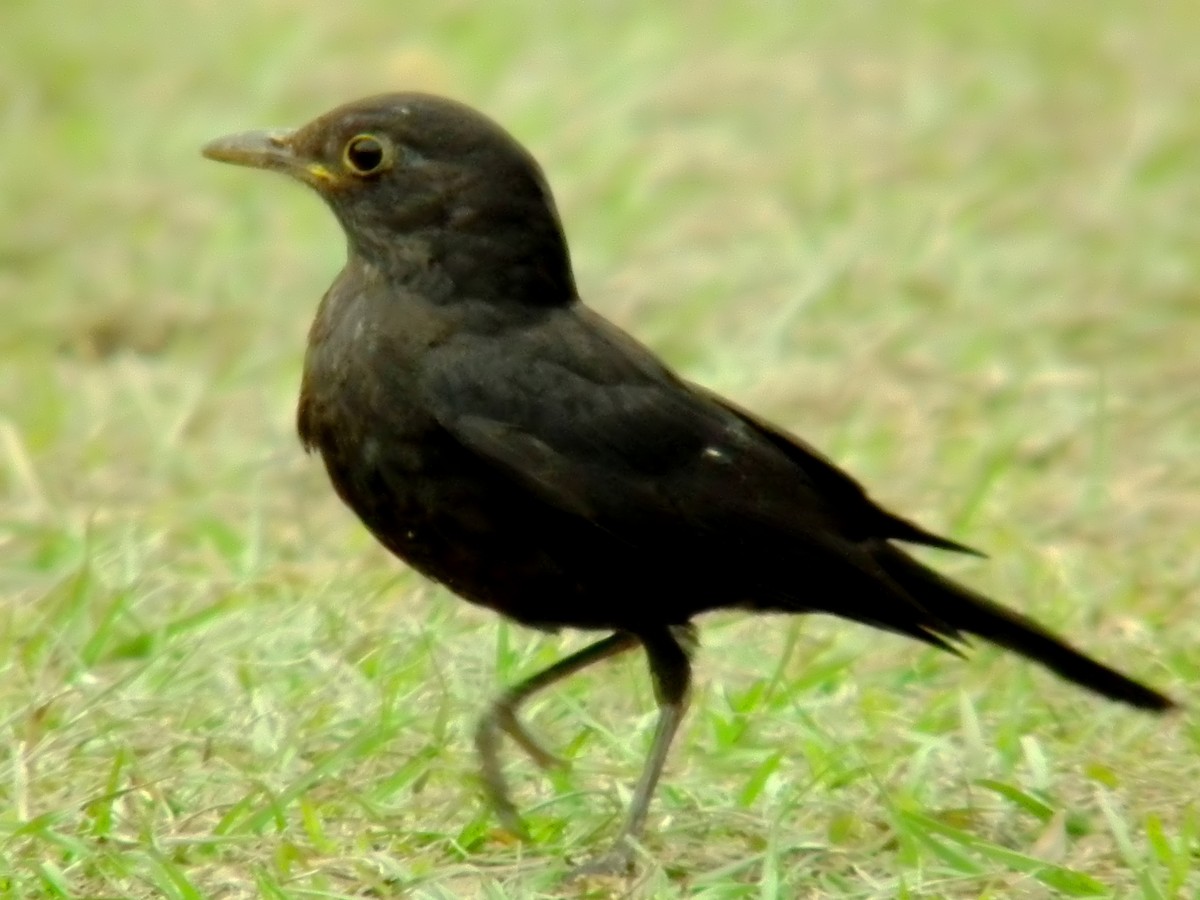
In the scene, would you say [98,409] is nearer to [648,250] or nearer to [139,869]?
[648,250]

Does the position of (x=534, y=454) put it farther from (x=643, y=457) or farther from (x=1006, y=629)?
(x=1006, y=629)

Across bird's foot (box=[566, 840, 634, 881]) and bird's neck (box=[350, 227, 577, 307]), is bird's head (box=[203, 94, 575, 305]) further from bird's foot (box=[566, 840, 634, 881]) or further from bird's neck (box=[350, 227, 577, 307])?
bird's foot (box=[566, 840, 634, 881])

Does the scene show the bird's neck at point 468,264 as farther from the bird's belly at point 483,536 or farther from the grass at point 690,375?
the grass at point 690,375

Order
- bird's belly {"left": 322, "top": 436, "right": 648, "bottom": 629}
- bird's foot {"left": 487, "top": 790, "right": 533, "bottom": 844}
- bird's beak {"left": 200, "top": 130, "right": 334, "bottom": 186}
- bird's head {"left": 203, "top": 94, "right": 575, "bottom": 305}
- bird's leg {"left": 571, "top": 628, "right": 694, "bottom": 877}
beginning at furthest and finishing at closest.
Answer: bird's beak {"left": 200, "top": 130, "right": 334, "bottom": 186} < bird's head {"left": 203, "top": 94, "right": 575, "bottom": 305} < bird's foot {"left": 487, "top": 790, "right": 533, "bottom": 844} < bird's leg {"left": 571, "top": 628, "right": 694, "bottom": 877} < bird's belly {"left": 322, "top": 436, "right": 648, "bottom": 629}

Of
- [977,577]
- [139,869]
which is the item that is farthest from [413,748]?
[977,577]

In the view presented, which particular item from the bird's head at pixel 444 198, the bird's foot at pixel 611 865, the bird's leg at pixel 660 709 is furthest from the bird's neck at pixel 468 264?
the bird's foot at pixel 611 865

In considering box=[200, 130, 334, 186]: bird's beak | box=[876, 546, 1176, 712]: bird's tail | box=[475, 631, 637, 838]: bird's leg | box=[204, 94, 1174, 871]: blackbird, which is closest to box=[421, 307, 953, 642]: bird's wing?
box=[204, 94, 1174, 871]: blackbird
